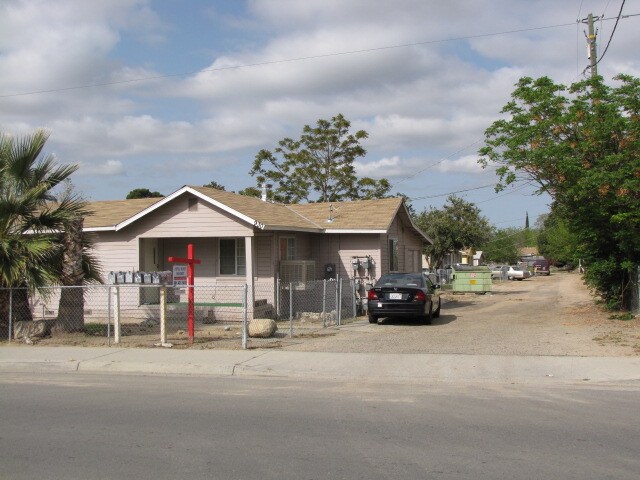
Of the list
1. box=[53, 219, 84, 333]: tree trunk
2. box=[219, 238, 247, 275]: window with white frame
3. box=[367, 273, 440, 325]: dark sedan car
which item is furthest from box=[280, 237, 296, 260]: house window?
box=[53, 219, 84, 333]: tree trunk

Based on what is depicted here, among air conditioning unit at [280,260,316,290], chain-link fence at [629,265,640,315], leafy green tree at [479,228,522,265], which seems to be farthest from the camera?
leafy green tree at [479,228,522,265]

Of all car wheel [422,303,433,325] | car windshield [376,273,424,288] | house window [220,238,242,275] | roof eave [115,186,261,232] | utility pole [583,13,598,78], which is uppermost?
utility pole [583,13,598,78]

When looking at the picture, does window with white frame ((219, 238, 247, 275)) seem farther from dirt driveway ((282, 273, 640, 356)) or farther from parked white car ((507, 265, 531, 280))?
parked white car ((507, 265, 531, 280))

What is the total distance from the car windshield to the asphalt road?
26.1ft

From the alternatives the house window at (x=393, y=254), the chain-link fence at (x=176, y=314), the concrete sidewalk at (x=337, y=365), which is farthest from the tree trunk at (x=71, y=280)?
the house window at (x=393, y=254)

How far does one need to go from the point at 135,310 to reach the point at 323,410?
40.8ft

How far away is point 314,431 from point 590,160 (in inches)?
509

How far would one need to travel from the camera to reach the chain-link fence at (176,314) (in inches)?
543

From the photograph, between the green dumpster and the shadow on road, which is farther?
the green dumpster

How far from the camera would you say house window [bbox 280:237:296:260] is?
64.5 feet

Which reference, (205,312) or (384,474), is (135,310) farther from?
(384,474)

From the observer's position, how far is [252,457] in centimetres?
581

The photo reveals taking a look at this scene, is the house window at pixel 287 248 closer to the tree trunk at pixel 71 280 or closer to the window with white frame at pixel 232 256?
the window with white frame at pixel 232 256

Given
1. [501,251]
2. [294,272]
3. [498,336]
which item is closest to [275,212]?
[294,272]
